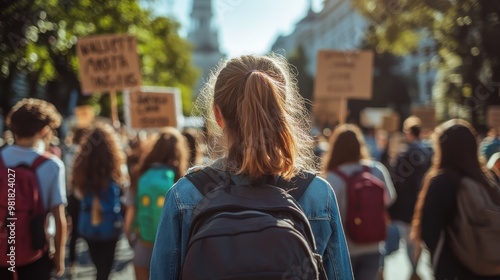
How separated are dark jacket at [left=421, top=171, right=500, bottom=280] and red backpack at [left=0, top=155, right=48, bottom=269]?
239 cm

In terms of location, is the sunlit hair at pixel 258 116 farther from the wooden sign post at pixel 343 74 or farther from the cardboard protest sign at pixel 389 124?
the cardboard protest sign at pixel 389 124

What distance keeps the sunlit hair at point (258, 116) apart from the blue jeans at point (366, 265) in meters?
3.21

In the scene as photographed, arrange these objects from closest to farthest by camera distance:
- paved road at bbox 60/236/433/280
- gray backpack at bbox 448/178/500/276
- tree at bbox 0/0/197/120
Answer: gray backpack at bbox 448/178/500/276, paved road at bbox 60/236/433/280, tree at bbox 0/0/197/120

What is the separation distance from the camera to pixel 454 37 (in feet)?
34.9

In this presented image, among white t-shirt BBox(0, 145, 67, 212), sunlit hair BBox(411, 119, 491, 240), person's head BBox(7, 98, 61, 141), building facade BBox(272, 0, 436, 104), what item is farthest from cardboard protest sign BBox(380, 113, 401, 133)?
building facade BBox(272, 0, 436, 104)

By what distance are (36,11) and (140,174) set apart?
5595 millimetres

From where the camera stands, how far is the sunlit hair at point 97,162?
18.8 feet

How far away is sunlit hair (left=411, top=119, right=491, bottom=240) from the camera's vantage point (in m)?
3.82

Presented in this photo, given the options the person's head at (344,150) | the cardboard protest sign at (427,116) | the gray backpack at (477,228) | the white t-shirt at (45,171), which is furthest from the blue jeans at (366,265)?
the cardboard protest sign at (427,116)

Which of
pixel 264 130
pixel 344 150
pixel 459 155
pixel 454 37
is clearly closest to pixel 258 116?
pixel 264 130

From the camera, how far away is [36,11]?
32.4 ft

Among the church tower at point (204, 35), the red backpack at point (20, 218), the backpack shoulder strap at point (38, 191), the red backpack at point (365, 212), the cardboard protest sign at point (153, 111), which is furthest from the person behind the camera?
the church tower at point (204, 35)

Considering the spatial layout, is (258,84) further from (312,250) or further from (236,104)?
(312,250)

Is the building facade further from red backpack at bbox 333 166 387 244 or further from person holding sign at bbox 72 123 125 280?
red backpack at bbox 333 166 387 244
